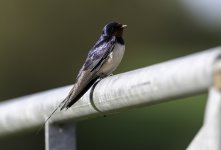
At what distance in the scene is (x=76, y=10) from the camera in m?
13.4

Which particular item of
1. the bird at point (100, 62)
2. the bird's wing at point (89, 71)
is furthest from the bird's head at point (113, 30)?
the bird's wing at point (89, 71)

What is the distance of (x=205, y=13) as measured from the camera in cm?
1491

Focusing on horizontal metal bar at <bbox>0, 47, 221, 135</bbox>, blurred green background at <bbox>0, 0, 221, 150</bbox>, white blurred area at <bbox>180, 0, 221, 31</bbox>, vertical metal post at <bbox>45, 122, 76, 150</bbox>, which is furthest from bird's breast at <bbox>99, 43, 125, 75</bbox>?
white blurred area at <bbox>180, 0, 221, 31</bbox>

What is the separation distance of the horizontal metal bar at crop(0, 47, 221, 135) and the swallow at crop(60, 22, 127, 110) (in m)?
0.04

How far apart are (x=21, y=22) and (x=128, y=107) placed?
34.5 ft

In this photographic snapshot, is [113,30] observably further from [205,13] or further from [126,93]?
[205,13]

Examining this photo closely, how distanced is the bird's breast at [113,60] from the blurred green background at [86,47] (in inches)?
241

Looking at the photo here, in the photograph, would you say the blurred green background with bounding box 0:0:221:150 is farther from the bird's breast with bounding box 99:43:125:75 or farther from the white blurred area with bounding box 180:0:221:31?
the bird's breast with bounding box 99:43:125:75

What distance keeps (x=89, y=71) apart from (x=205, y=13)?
11748mm

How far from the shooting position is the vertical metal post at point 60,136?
2.61 metres

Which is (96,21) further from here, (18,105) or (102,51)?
(18,105)

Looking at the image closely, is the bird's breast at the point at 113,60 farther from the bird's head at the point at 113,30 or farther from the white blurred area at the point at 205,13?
the white blurred area at the point at 205,13

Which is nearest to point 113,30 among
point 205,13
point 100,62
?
point 100,62

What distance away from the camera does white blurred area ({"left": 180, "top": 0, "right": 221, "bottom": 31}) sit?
14.7 metres
